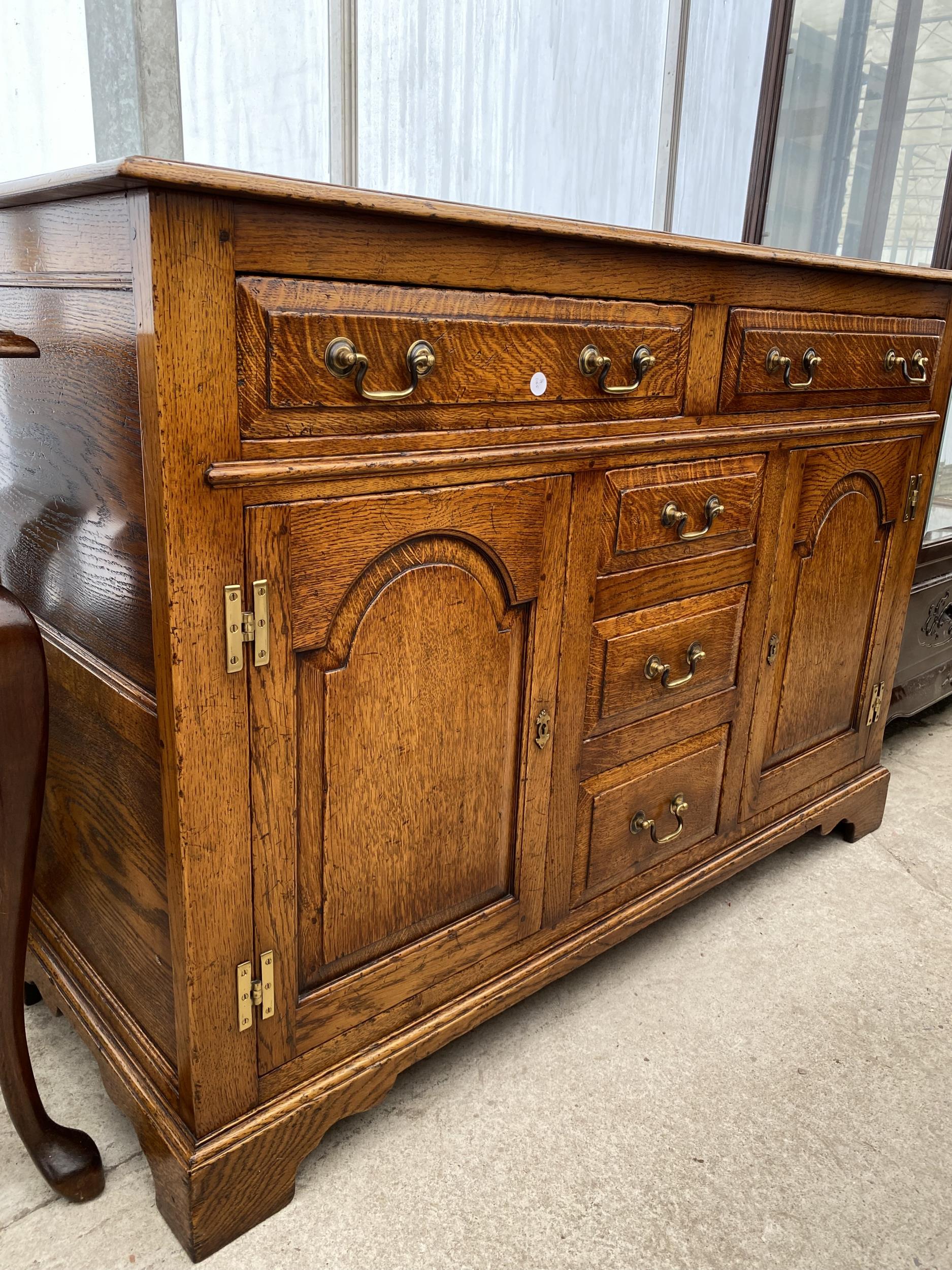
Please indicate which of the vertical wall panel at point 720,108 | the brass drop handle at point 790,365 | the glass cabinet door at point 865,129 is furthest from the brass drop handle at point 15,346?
the vertical wall panel at point 720,108

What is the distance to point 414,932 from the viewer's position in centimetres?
128

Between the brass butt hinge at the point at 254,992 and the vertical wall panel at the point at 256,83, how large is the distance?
5.61 ft

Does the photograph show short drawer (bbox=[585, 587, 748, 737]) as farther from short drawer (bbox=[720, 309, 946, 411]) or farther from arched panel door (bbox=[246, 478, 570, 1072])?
short drawer (bbox=[720, 309, 946, 411])

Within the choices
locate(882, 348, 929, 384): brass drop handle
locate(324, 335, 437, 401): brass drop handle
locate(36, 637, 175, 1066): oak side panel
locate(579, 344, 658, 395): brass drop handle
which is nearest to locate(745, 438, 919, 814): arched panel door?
locate(882, 348, 929, 384): brass drop handle

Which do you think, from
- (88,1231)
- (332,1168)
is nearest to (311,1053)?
(332,1168)

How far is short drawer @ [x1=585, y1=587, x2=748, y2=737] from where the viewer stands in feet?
4.65

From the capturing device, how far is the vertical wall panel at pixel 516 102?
269 centimetres

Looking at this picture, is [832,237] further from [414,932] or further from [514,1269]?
[514,1269]

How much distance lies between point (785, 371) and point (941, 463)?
1.20 m

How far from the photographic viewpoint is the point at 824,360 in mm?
1600

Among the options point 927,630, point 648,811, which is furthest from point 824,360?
point 927,630

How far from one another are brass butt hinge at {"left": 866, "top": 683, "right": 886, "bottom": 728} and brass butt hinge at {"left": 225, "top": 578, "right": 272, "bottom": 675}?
5.07 ft

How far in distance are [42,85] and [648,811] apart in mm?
1861

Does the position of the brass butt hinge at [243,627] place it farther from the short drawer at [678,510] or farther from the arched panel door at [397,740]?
the short drawer at [678,510]
